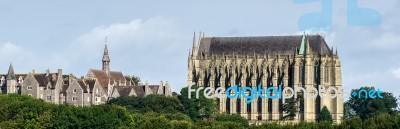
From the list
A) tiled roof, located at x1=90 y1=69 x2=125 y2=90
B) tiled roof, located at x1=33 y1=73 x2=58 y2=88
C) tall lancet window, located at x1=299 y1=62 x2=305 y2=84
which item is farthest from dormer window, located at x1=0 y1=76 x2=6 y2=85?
tall lancet window, located at x1=299 y1=62 x2=305 y2=84

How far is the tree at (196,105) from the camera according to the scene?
188m

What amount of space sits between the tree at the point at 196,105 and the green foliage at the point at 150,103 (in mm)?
2332

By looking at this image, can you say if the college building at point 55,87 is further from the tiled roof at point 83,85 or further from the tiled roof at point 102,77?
the tiled roof at point 102,77

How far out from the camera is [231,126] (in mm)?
139750

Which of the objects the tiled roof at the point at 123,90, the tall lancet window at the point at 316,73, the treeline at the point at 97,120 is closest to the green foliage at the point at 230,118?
the tiled roof at the point at 123,90

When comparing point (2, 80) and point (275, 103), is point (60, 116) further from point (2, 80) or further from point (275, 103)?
point (275, 103)

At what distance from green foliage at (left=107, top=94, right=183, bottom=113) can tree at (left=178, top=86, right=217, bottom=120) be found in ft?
7.65

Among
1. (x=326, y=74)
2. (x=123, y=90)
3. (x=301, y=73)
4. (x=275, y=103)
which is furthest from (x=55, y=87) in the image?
(x=326, y=74)

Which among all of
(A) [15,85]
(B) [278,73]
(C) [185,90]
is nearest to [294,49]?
(B) [278,73]

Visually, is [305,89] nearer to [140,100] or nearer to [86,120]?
[140,100]

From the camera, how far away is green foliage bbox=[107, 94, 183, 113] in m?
181

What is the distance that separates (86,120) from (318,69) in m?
62.6

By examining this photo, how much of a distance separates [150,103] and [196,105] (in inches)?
370

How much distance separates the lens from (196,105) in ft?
624
